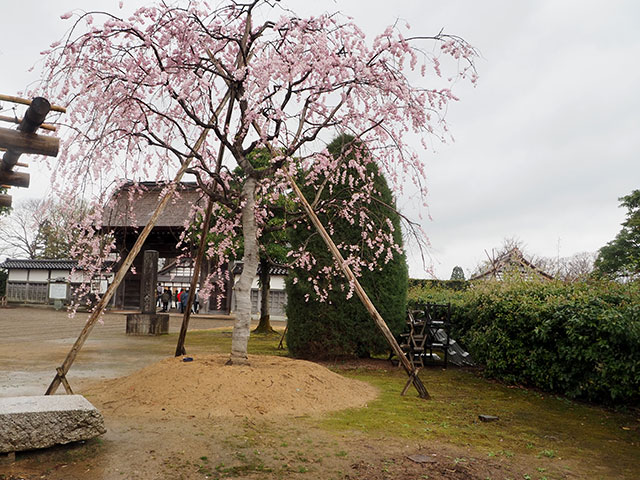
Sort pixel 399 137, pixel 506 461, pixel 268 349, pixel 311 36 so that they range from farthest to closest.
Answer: pixel 268 349 → pixel 399 137 → pixel 311 36 → pixel 506 461

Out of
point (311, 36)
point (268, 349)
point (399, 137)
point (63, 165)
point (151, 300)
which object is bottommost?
point (268, 349)

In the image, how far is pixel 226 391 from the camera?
21.9 ft

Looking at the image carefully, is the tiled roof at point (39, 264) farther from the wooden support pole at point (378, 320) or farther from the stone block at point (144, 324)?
the wooden support pole at point (378, 320)

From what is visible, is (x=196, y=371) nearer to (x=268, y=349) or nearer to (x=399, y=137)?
(x=399, y=137)

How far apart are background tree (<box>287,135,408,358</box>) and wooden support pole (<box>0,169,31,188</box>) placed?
660cm

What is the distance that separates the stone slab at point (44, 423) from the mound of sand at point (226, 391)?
1.36 metres

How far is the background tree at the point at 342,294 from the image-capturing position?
11039mm

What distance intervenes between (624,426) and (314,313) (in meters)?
6.53

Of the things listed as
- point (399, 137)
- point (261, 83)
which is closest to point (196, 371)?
point (261, 83)

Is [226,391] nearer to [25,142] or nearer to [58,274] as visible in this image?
[25,142]

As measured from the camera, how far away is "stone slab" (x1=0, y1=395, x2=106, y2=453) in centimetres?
439

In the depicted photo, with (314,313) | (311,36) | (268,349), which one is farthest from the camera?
(268,349)

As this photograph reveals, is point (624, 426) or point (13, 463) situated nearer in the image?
point (13, 463)

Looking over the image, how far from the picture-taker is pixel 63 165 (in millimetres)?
7816
